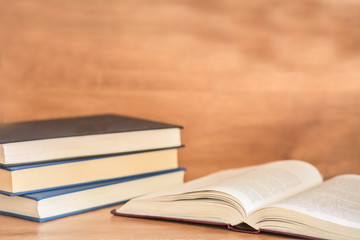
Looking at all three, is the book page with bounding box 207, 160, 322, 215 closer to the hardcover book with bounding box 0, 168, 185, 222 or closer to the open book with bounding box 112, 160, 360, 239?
the open book with bounding box 112, 160, 360, 239

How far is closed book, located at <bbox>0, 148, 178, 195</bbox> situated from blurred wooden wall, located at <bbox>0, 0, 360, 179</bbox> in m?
0.24

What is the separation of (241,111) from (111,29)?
373 millimetres

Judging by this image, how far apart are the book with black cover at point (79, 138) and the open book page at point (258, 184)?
13 cm

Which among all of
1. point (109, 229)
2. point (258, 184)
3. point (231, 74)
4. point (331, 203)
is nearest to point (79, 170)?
point (109, 229)

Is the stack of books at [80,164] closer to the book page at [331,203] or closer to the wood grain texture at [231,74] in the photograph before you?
the wood grain texture at [231,74]

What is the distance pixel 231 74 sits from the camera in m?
1.25

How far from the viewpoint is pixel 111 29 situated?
121cm

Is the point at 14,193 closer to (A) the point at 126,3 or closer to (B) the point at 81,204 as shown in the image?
(B) the point at 81,204

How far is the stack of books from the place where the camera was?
30.8 inches

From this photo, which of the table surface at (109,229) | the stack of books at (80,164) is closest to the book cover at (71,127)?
the stack of books at (80,164)

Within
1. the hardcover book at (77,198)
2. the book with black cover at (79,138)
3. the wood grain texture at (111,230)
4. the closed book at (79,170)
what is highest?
the book with black cover at (79,138)

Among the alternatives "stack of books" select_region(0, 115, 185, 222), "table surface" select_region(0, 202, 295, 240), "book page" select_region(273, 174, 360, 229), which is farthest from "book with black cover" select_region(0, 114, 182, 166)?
"book page" select_region(273, 174, 360, 229)

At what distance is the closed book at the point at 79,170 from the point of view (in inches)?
30.9

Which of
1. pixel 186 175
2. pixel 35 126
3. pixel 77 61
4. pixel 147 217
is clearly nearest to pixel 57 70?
pixel 77 61
